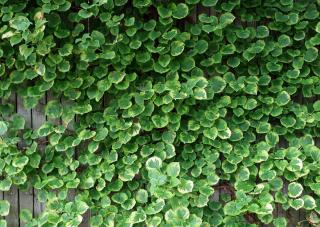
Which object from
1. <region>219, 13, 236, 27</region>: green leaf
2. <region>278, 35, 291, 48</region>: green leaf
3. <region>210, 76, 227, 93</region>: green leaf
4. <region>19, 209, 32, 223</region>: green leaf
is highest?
<region>219, 13, 236, 27</region>: green leaf

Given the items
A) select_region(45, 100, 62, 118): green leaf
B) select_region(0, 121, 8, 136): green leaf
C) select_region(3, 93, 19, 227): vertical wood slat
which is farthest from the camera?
select_region(3, 93, 19, 227): vertical wood slat

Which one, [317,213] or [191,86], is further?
[317,213]

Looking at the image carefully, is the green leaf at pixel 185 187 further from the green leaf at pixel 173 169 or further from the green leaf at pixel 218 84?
the green leaf at pixel 218 84

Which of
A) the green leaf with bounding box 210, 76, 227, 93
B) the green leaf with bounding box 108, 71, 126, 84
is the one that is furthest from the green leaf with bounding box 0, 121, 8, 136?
the green leaf with bounding box 210, 76, 227, 93

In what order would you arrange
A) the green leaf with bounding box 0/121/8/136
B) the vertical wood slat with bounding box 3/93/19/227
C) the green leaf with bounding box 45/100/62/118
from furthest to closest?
the vertical wood slat with bounding box 3/93/19/227 < the green leaf with bounding box 45/100/62/118 < the green leaf with bounding box 0/121/8/136

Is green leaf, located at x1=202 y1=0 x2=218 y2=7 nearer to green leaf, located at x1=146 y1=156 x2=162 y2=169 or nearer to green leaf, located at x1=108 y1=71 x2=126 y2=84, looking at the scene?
green leaf, located at x1=108 y1=71 x2=126 y2=84

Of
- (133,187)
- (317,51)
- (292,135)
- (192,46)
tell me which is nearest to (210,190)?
(133,187)

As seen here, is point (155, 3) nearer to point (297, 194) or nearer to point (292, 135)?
point (292, 135)

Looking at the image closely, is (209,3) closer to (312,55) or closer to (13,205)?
(312,55)
